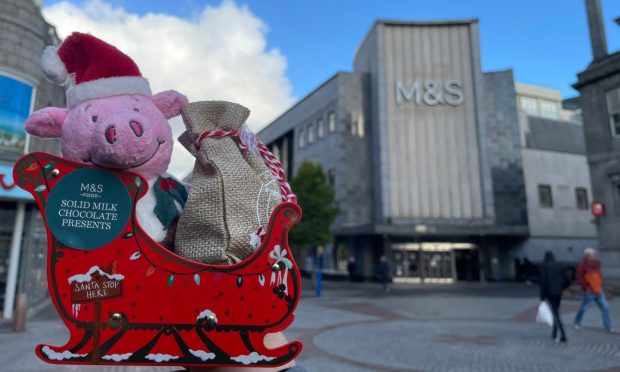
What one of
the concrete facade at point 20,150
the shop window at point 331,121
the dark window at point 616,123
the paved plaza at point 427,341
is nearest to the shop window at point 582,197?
the dark window at point 616,123

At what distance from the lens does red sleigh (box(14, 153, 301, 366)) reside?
5.16 ft

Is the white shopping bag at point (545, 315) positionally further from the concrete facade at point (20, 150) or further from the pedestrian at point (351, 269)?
the pedestrian at point (351, 269)

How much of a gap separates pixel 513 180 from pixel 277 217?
2978cm

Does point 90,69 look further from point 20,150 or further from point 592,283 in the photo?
point 20,150

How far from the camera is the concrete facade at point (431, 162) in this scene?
26.6m

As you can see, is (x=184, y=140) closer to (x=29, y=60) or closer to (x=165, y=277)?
(x=165, y=277)

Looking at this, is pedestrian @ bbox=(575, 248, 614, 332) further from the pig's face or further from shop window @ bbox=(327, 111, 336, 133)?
shop window @ bbox=(327, 111, 336, 133)

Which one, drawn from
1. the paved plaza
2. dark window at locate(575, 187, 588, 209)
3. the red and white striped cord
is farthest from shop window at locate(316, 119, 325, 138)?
the red and white striped cord

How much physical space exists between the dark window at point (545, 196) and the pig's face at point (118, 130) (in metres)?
33.2

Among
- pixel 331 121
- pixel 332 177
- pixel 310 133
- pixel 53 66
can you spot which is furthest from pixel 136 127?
pixel 310 133

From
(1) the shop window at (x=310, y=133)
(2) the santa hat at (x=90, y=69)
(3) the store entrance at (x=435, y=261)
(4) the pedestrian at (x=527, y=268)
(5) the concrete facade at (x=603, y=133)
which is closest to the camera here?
(2) the santa hat at (x=90, y=69)

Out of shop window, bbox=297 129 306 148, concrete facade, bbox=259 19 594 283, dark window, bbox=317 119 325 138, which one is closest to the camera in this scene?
concrete facade, bbox=259 19 594 283

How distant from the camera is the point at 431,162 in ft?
89.1

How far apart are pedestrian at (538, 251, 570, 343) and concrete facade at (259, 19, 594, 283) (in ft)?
56.9
